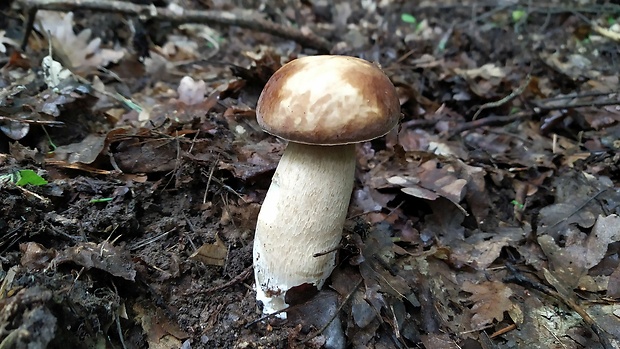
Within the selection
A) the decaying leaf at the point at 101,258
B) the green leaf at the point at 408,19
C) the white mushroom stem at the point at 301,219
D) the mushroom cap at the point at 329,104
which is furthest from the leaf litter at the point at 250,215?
the green leaf at the point at 408,19

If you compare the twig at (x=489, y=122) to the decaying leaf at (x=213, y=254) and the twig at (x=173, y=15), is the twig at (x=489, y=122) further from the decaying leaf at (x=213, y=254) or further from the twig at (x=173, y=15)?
the decaying leaf at (x=213, y=254)

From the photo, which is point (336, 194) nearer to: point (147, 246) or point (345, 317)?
point (345, 317)

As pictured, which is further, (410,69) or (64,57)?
(410,69)

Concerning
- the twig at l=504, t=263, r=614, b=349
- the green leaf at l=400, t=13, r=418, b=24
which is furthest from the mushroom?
the green leaf at l=400, t=13, r=418, b=24

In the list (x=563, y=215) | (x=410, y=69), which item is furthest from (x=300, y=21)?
(x=563, y=215)

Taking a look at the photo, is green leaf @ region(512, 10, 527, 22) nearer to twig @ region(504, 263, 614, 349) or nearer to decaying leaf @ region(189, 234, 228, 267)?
twig @ region(504, 263, 614, 349)

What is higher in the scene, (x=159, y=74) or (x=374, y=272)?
(x=374, y=272)

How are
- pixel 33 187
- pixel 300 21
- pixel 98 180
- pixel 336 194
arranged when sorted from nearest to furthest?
1. pixel 336 194
2. pixel 33 187
3. pixel 98 180
4. pixel 300 21
